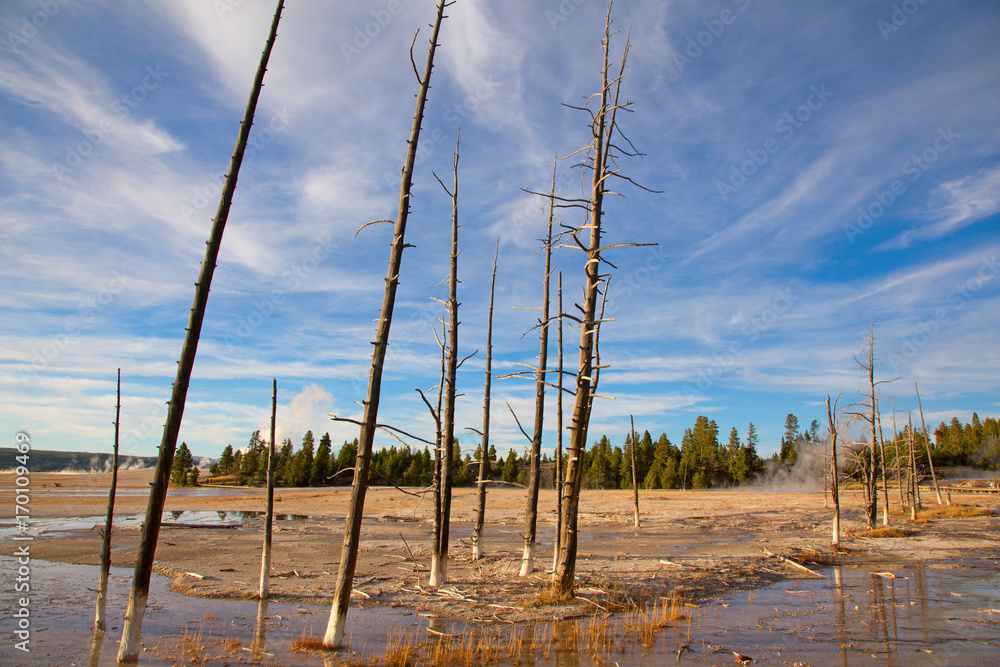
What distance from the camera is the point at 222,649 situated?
31.5 ft

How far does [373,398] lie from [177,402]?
3.05 meters

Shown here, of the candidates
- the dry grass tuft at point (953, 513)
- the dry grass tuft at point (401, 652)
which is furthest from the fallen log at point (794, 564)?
the dry grass tuft at point (953, 513)

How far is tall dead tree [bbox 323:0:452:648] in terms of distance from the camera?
9094 mm

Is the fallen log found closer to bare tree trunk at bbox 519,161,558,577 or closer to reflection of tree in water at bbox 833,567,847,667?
reflection of tree in water at bbox 833,567,847,667

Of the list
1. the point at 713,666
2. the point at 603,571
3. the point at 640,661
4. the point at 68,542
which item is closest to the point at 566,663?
the point at 640,661

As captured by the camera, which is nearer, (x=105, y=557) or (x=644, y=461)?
(x=105, y=557)

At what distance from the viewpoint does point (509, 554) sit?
908 inches

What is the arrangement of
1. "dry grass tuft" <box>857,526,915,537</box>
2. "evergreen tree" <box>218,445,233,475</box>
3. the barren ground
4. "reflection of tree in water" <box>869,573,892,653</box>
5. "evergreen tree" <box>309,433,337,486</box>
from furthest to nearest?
1. "evergreen tree" <box>218,445,233,475</box>
2. "evergreen tree" <box>309,433,337,486</box>
3. "dry grass tuft" <box>857,526,915,537</box>
4. the barren ground
5. "reflection of tree in water" <box>869,573,892,653</box>

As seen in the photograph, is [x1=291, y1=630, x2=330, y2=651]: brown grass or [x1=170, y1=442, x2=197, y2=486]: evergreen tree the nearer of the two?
[x1=291, y1=630, x2=330, y2=651]: brown grass

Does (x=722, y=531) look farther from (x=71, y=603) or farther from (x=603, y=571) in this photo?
(x=71, y=603)

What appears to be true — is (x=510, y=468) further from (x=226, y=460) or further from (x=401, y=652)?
(x=401, y=652)

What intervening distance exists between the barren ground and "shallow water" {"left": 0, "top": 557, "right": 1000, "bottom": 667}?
1.27 metres

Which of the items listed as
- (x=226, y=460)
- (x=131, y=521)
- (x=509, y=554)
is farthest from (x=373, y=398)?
(x=226, y=460)

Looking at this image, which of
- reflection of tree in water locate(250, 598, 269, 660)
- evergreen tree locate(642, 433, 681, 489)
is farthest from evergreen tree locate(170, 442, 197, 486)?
reflection of tree in water locate(250, 598, 269, 660)
